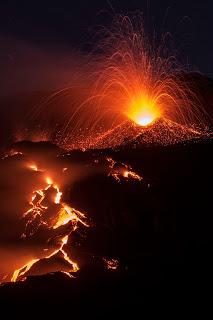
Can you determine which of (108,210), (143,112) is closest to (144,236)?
(108,210)

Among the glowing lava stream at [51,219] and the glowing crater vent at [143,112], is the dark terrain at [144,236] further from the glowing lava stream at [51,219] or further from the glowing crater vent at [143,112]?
the glowing crater vent at [143,112]

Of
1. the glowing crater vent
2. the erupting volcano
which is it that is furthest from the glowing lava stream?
the glowing crater vent

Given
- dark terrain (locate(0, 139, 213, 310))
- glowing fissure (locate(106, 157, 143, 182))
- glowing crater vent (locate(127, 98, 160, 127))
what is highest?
glowing crater vent (locate(127, 98, 160, 127))

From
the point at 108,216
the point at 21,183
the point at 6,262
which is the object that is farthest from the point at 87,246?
the point at 21,183

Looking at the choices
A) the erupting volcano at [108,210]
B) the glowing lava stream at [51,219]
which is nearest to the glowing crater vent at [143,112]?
the erupting volcano at [108,210]

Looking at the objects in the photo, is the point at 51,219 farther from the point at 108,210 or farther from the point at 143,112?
the point at 143,112

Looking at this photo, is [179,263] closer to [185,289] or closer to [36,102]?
[185,289]

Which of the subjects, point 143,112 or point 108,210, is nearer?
point 108,210

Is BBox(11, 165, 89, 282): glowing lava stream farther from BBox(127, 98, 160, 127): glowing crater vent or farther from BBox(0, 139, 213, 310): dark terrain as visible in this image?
BBox(127, 98, 160, 127): glowing crater vent
